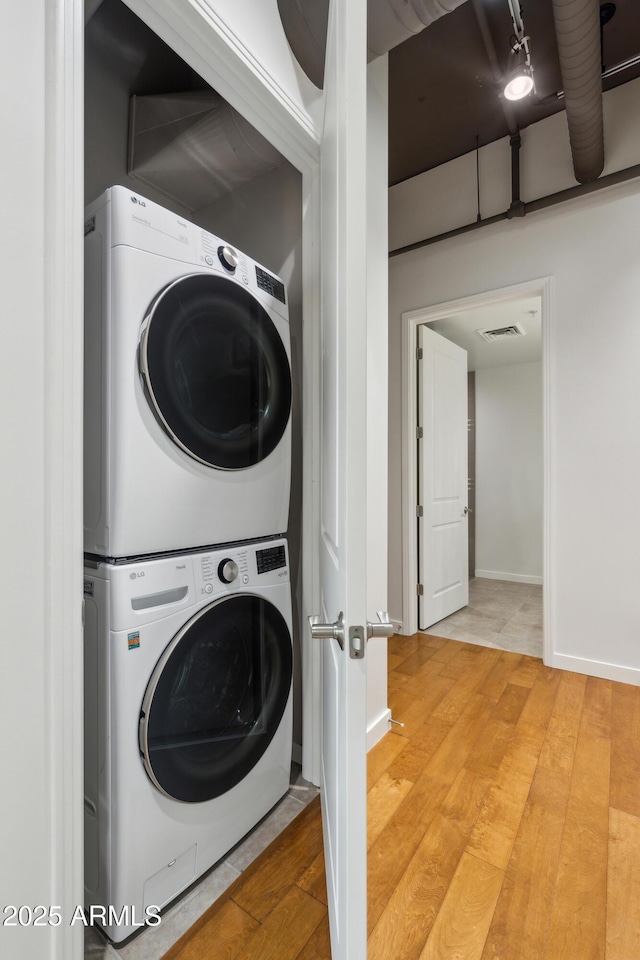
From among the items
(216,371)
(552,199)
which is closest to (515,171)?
(552,199)

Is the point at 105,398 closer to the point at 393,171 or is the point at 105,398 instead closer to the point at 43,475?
the point at 43,475

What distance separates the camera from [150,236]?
3.31 feet

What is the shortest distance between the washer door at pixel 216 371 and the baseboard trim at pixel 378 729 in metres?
1.22

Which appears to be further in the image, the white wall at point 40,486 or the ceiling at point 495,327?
the ceiling at point 495,327

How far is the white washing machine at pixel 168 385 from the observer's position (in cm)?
96

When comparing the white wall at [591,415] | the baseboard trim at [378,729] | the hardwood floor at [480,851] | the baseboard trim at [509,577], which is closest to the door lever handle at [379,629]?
the hardwood floor at [480,851]

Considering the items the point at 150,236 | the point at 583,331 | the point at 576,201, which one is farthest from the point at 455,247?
the point at 150,236

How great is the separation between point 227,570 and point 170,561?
179 millimetres

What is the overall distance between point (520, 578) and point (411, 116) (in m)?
4.16

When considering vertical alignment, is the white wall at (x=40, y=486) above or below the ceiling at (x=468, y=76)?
below

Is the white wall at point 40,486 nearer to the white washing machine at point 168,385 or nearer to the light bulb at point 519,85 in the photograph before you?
the white washing machine at point 168,385

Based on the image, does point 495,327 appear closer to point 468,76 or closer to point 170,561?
point 468,76

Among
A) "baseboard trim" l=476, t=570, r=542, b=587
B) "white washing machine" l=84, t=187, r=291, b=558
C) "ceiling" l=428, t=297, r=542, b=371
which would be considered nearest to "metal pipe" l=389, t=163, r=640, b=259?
"ceiling" l=428, t=297, r=542, b=371

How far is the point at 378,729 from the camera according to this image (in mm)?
1792
